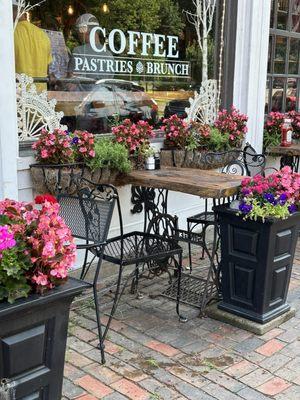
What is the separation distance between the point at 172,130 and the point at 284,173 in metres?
1.64

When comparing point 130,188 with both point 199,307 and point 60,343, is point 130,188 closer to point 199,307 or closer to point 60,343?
point 199,307

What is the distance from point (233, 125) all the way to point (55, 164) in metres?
2.27

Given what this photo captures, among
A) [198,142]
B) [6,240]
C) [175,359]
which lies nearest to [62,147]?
[198,142]

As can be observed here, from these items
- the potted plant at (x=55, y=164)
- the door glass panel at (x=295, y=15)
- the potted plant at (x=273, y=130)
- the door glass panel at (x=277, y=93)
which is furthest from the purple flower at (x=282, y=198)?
the door glass panel at (x=295, y=15)

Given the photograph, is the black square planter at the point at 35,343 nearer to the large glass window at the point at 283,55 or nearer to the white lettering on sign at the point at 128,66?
the white lettering on sign at the point at 128,66

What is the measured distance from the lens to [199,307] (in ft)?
11.6

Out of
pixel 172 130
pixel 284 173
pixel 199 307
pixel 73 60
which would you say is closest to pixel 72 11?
pixel 73 60

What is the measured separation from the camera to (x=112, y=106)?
470cm

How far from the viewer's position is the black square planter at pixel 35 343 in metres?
1.81

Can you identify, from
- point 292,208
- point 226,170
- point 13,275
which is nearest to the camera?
point 13,275

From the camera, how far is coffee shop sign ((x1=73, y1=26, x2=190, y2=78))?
4.49 m

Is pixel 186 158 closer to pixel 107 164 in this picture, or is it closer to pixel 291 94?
pixel 107 164

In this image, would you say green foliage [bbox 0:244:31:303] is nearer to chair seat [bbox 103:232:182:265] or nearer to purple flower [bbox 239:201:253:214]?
chair seat [bbox 103:232:182:265]

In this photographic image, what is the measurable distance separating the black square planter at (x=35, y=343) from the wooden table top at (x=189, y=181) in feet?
4.75
